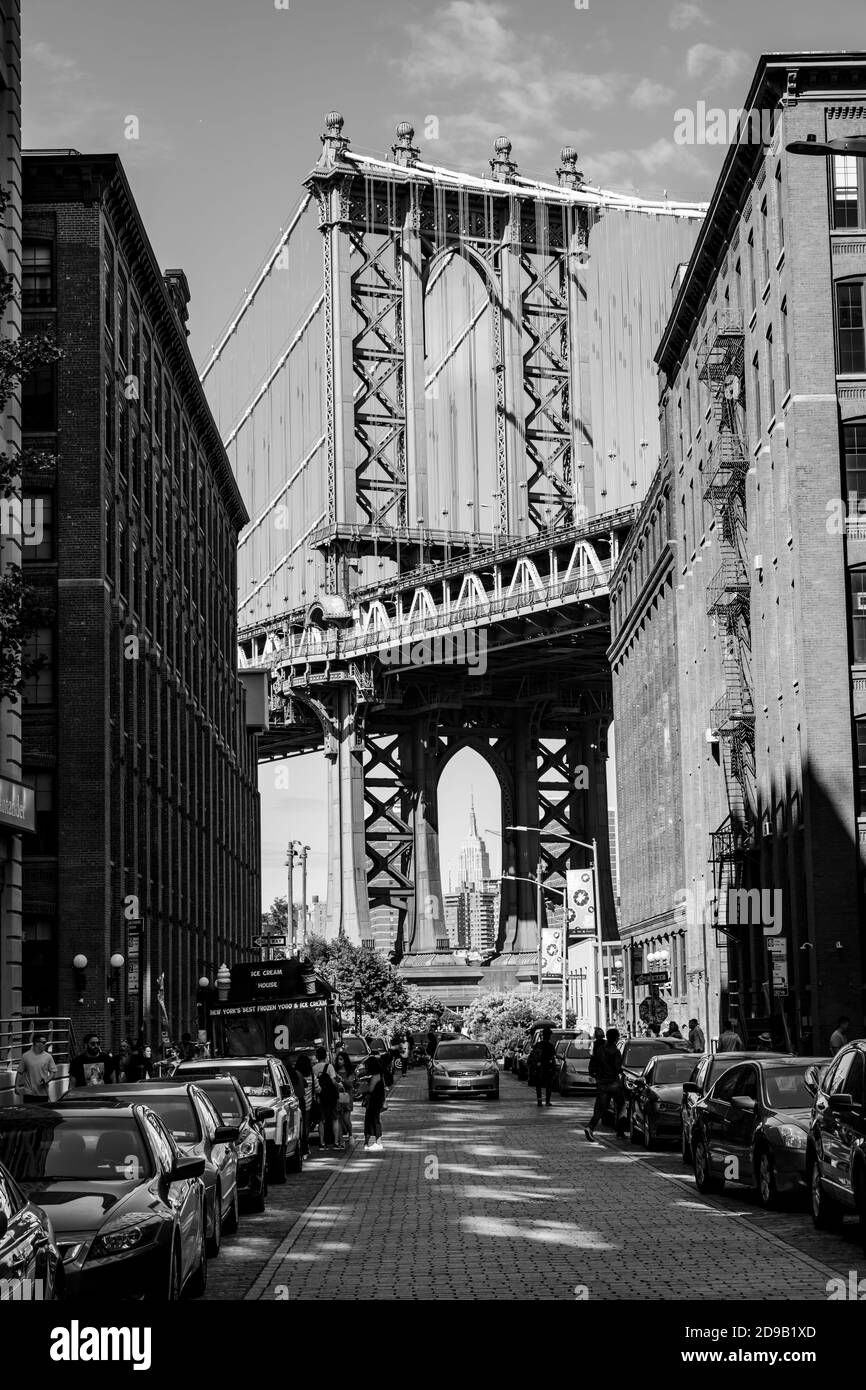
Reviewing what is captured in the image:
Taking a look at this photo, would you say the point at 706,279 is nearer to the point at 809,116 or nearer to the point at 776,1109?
the point at 809,116

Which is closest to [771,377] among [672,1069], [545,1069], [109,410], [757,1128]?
[109,410]

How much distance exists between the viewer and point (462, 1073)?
46156 millimetres

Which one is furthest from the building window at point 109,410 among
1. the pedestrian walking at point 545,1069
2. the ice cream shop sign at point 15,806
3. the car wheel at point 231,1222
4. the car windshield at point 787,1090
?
the car wheel at point 231,1222

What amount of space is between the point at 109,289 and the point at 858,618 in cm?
2057

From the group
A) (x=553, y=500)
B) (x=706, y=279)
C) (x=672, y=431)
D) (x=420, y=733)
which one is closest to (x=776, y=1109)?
(x=706, y=279)

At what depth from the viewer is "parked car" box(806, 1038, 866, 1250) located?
14898mm

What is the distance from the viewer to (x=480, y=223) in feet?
410

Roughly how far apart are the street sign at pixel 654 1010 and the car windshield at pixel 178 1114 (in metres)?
43.1

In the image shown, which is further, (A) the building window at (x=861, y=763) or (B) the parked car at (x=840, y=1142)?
(A) the building window at (x=861, y=763)

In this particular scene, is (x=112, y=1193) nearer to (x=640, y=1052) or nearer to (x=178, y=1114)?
(x=178, y=1114)

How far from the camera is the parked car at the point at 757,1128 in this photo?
61.2 feet

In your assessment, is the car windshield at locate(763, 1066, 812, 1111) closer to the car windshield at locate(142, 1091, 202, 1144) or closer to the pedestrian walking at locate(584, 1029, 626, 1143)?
the car windshield at locate(142, 1091, 202, 1144)

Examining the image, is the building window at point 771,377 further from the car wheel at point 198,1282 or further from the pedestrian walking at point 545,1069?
the car wheel at point 198,1282
